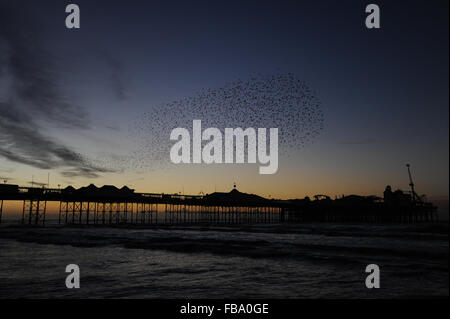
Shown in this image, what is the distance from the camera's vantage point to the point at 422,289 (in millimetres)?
9344

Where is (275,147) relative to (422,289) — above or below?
above

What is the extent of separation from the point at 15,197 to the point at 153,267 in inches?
2429

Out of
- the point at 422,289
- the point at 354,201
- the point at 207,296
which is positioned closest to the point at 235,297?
the point at 207,296

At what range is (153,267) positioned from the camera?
13039 mm

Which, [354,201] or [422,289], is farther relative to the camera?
[354,201]
